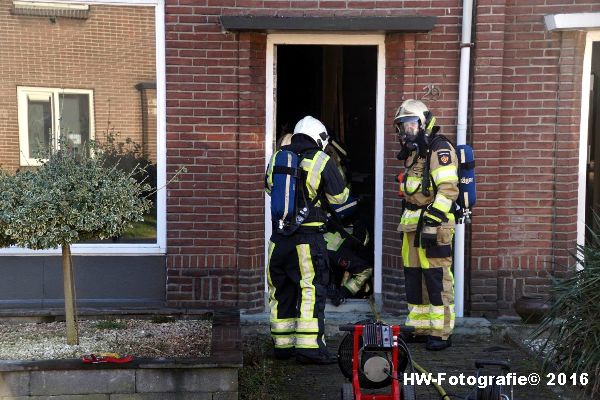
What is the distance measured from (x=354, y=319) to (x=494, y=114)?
2.30 m

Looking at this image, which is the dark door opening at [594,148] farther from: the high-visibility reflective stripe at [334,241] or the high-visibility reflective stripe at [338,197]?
the high-visibility reflective stripe at [338,197]

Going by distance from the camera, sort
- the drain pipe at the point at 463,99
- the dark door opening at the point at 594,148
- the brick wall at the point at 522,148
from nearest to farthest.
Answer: the drain pipe at the point at 463,99 < the brick wall at the point at 522,148 < the dark door opening at the point at 594,148

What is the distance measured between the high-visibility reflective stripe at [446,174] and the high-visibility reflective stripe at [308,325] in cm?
147

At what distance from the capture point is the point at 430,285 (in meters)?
6.95

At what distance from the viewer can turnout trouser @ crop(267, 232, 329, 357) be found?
6.47 meters

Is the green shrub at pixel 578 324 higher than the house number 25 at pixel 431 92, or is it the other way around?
the house number 25 at pixel 431 92

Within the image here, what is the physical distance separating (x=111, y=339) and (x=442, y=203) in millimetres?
2750

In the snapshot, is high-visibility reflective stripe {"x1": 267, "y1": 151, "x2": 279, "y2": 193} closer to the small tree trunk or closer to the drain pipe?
the small tree trunk

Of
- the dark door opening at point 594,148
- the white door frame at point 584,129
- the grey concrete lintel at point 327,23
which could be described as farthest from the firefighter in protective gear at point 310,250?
the dark door opening at point 594,148

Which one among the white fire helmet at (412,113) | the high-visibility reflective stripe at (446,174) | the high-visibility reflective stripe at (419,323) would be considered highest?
the white fire helmet at (412,113)

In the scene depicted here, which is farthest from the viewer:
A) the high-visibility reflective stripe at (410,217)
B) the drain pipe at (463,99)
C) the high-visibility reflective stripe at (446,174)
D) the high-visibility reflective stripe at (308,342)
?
the drain pipe at (463,99)

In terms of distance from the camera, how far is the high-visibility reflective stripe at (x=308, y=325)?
646cm

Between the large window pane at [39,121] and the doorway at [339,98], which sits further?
the doorway at [339,98]

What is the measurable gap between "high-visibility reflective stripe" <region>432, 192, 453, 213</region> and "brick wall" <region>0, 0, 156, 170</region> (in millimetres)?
2954
